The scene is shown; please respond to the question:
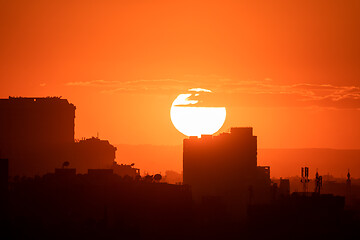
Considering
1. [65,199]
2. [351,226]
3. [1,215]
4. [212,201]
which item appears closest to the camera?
[1,215]

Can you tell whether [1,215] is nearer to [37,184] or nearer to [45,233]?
[45,233]

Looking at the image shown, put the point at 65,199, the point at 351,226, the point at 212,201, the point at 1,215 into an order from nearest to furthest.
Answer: the point at 1,215 < the point at 65,199 < the point at 351,226 < the point at 212,201

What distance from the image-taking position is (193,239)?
151875 mm

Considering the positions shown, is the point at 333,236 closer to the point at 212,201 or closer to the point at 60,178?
the point at 212,201

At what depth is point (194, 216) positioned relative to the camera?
16388 centimetres

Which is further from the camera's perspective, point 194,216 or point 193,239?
point 194,216

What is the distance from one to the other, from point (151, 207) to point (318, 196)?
1389 inches

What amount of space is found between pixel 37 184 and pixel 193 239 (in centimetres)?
3164

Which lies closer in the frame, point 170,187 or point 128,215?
point 128,215

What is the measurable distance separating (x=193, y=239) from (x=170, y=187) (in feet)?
60.9

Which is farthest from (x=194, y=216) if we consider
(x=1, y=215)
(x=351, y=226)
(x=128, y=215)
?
(x=1, y=215)

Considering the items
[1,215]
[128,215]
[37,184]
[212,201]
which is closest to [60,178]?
[37,184]

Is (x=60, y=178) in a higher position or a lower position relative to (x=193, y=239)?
higher

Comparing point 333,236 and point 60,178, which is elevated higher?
point 60,178
